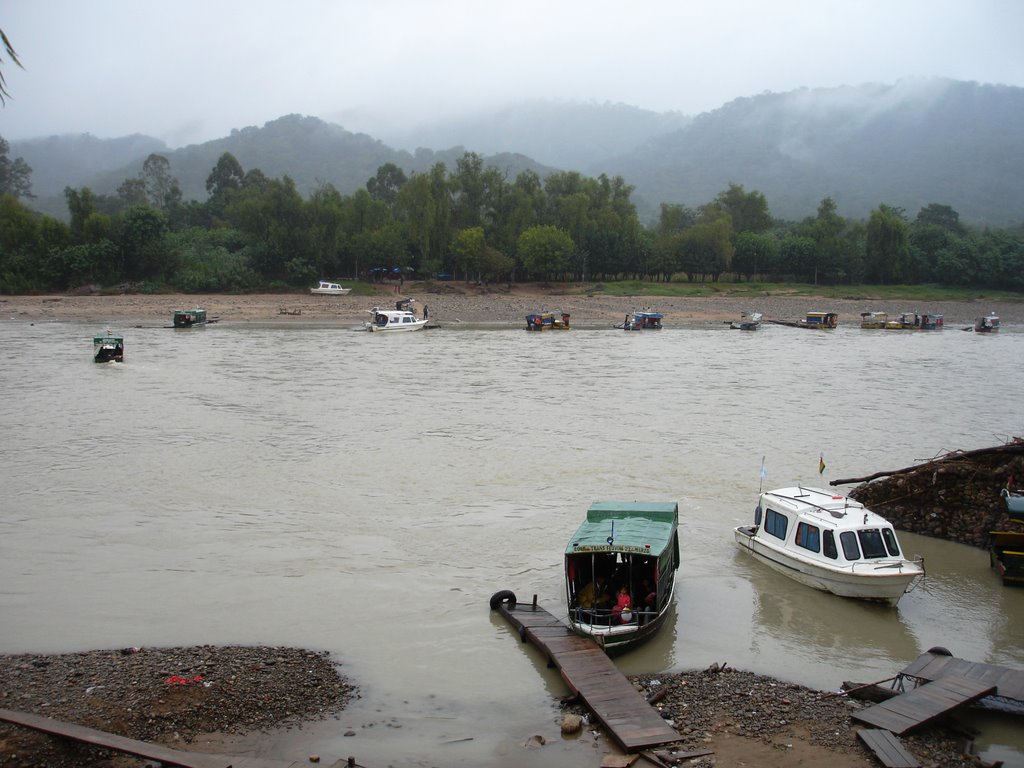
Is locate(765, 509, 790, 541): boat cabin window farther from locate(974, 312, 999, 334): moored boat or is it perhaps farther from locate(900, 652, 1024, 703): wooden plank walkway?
locate(974, 312, 999, 334): moored boat

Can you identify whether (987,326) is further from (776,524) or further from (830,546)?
(830,546)

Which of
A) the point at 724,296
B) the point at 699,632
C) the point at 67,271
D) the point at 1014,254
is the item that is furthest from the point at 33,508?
the point at 1014,254

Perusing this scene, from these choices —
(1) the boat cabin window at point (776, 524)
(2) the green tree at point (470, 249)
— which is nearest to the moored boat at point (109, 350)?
(1) the boat cabin window at point (776, 524)

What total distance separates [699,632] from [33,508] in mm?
15314

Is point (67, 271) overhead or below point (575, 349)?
overhead

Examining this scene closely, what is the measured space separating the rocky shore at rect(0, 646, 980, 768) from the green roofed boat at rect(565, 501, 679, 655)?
98cm

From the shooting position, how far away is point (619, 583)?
1436 centimetres

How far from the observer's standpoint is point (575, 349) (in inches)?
2173

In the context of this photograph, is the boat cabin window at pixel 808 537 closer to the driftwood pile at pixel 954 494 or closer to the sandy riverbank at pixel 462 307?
the driftwood pile at pixel 954 494

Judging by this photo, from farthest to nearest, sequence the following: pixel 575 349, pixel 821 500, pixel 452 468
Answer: pixel 575 349
pixel 452 468
pixel 821 500

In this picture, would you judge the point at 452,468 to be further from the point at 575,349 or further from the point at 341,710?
the point at 575,349

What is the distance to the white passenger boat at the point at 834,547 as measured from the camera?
1488cm

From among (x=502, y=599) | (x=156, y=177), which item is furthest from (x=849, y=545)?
(x=156, y=177)

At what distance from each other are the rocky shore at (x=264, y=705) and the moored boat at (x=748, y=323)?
58.7m
